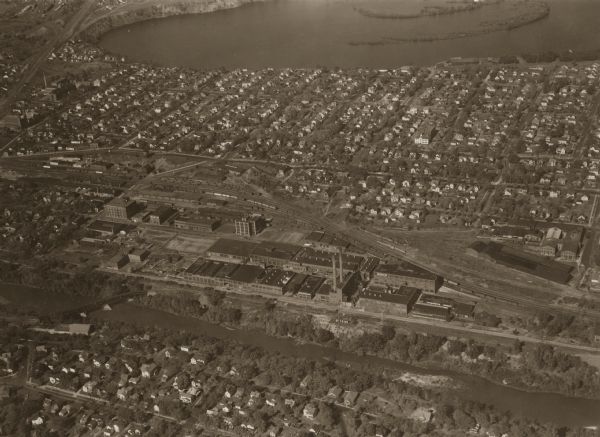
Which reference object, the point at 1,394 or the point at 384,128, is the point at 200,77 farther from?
the point at 1,394

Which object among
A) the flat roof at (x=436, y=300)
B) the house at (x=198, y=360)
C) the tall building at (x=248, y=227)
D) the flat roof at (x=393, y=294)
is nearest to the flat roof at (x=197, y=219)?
the tall building at (x=248, y=227)

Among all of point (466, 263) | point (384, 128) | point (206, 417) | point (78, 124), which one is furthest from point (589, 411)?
point (78, 124)

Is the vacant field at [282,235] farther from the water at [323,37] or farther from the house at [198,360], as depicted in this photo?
the water at [323,37]

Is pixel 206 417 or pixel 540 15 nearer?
pixel 206 417

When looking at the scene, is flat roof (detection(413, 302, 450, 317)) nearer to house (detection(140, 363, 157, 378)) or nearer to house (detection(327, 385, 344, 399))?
house (detection(327, 385, 344, 399))

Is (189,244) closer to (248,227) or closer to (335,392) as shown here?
(248,227)

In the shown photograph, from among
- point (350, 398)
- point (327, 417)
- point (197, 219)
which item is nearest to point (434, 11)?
point (197, 219)
